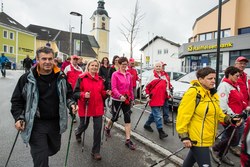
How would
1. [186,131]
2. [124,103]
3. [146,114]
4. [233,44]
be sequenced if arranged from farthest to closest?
1. [233,44]
2. [146,114]
3. [124,103]
4. [186,131]

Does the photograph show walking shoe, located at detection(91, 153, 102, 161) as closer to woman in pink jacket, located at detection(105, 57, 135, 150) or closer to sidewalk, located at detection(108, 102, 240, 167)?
woman in pink jacket, located at detection(105, 57, 135, 150)

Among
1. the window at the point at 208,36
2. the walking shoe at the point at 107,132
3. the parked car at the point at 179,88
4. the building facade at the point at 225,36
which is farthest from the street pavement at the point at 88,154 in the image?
the window at the point at 208,36

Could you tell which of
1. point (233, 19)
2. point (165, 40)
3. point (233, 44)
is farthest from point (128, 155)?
point (165, 40)

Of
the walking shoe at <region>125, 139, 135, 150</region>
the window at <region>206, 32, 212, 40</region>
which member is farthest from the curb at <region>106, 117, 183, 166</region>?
the window at <region>206, 32, 212, 40</region>

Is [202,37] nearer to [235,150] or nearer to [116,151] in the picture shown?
[235,150]

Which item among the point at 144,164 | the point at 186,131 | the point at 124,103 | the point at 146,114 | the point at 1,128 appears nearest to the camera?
the point at 186,131

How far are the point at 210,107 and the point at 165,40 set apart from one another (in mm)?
51298

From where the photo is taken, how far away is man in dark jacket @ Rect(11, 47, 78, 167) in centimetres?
288

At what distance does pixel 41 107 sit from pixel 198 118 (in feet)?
6.69

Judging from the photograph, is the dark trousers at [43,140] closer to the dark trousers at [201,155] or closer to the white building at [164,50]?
the dark trousers at [201,155]

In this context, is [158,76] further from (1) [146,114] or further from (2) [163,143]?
(1) [146,114]

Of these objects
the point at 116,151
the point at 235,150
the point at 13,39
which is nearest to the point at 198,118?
the point at 116,151

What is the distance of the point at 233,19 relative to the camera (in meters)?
28.0

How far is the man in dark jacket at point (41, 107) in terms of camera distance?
288cm
